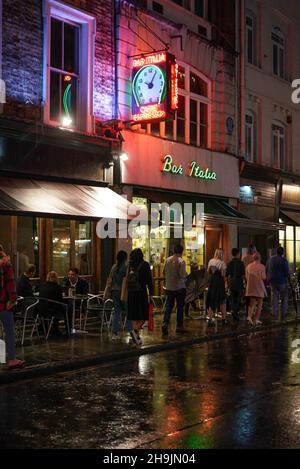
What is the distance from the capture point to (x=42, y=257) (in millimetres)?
14203

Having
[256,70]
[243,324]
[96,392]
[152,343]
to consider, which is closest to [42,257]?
[152,343]

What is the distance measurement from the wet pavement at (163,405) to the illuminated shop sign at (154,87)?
7.01m

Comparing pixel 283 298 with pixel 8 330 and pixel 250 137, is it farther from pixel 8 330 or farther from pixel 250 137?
pixel 8 330

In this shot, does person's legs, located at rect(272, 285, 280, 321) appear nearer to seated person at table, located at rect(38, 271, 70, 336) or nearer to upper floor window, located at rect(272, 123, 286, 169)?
seated person at table, located at rect(38, 271, 70, 336)

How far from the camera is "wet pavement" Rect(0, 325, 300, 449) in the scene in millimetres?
6023

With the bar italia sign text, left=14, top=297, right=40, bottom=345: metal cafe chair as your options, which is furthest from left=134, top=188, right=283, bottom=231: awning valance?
left=14, top=297, right=40, bottom=345: metal cafe chair

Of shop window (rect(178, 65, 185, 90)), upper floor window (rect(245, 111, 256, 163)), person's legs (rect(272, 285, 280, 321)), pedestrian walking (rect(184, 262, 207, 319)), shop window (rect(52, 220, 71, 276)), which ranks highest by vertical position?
shop window (rect(178, 65, 185, 90))

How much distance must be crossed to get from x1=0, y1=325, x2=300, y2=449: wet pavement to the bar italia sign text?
308 inches

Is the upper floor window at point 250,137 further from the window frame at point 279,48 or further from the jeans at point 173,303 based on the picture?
the jeans at point 173,303

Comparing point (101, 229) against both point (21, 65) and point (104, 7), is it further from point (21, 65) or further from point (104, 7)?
point (104, 7)

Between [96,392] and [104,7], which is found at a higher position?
[104,7]

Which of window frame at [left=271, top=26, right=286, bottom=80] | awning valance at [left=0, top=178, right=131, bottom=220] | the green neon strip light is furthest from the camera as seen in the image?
window frame at [left=271, top=26, right=286, bottom=80]

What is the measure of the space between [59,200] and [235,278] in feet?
16.3

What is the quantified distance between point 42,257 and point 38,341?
9.25 feet
